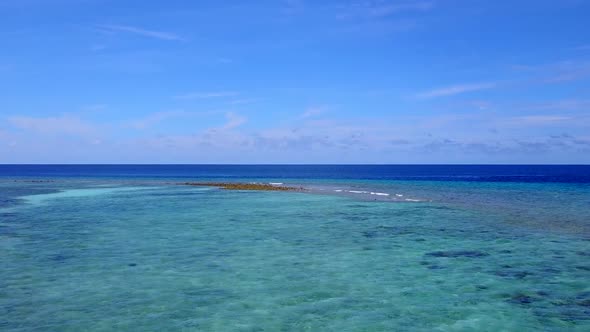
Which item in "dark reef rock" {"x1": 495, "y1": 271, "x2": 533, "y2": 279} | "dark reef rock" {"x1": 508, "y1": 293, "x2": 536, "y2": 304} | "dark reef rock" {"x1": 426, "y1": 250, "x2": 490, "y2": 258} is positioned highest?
"dark reef rock" {"x1": 426, "y1": 250, "x2": 490, "y2": 258}

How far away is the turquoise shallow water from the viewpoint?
496 inches

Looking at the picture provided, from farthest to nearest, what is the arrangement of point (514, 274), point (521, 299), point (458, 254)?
point (458, 254) → point (514, 274) → point (521, 299)

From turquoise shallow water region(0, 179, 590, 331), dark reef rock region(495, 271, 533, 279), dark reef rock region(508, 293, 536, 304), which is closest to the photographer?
turquoise shallow water region(0, 179, 590, 331)

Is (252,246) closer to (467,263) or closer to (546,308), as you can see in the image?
(467,263)

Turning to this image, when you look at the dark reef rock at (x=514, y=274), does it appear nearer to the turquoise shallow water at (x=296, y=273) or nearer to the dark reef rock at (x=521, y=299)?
the turquoise shallow water at (x=296, y=273)

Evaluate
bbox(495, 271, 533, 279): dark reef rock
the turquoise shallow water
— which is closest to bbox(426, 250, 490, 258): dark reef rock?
the turquoise shallow water

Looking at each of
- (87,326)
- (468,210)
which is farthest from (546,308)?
(468,210)

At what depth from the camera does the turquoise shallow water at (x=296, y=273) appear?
41.3 feet

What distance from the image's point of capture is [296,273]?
17.2 meters

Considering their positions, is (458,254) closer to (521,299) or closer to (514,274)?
(514,274)

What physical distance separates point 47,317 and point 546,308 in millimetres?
12669

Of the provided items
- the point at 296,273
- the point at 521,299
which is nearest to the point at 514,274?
the point at 521,299

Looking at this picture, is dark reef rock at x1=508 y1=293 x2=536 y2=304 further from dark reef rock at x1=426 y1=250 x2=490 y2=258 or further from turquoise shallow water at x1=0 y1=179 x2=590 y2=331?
dark reef rock at x1=426 y1=250 x2=490 y2=258

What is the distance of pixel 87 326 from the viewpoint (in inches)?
472
